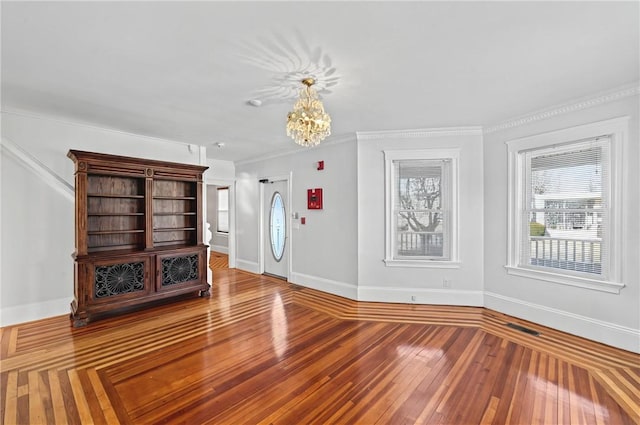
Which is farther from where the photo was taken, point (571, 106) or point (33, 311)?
point (33, 311)

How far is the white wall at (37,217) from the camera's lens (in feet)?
11.3

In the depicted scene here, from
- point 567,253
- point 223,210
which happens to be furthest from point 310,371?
point 223,210

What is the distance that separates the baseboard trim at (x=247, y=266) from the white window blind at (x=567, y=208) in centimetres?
477

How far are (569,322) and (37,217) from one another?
6.51 m

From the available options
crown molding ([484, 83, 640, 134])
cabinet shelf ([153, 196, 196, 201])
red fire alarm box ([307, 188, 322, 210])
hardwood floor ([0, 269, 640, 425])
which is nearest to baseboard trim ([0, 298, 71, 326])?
hardwood floor ([0, 269, 640, 425])

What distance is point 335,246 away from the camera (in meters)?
4.77

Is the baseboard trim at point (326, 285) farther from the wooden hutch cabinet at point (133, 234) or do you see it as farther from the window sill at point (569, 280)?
the window sill at point (569, 280)

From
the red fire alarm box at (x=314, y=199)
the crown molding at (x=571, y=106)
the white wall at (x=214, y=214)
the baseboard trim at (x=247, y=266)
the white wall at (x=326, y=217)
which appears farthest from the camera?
the white wall at (x=214, y=214)

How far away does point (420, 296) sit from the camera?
13.8 ft

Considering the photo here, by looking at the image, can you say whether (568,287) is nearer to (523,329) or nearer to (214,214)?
(523,329)

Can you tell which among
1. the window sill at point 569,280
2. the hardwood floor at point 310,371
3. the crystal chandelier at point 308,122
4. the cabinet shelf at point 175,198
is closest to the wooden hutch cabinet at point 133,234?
the cabinet shelf at point 175,198

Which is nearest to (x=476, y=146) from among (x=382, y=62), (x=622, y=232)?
(x=622, y=232)

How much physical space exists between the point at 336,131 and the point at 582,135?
9.43ft

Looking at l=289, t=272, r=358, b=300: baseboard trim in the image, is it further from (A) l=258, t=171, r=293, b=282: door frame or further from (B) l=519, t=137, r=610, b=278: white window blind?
(B) l=519, t=137, r=610, b=278: white window blind
